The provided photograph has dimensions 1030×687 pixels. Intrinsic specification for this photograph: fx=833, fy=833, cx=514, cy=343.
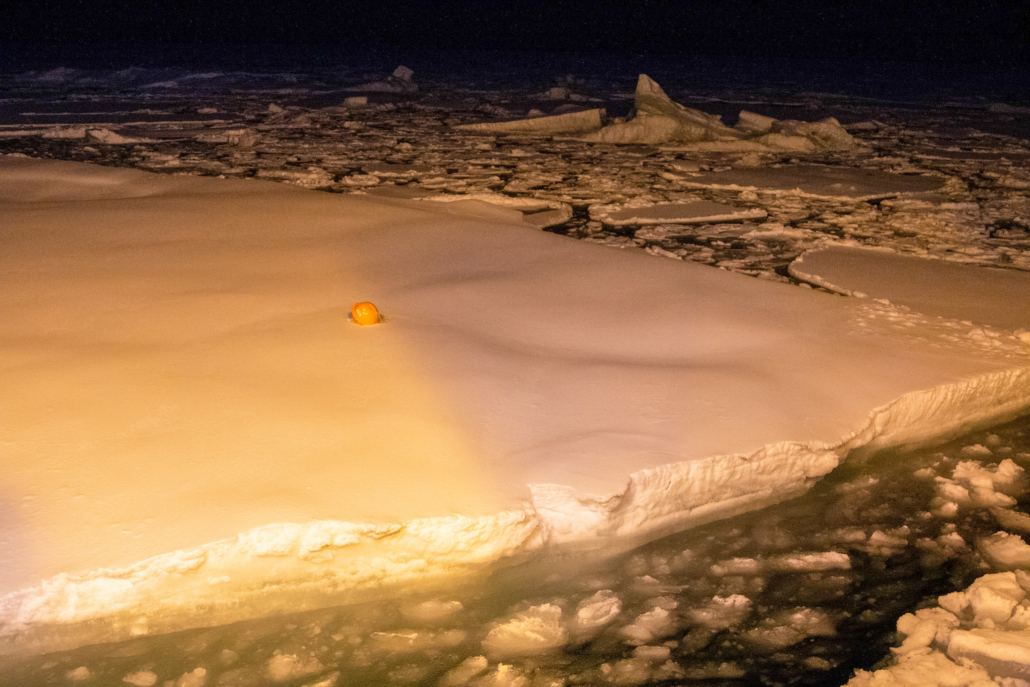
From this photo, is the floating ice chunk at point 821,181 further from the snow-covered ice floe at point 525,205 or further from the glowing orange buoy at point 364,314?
the glowing orange buoy at point 364,314

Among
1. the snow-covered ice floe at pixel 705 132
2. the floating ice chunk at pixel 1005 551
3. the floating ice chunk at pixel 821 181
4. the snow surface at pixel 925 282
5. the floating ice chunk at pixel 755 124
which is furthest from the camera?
the floating ice chunk at pixel 755 124

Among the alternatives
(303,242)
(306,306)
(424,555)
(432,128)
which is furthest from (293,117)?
(424,555)

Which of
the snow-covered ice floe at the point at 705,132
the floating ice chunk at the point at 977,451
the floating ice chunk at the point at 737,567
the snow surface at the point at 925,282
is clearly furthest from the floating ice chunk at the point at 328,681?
the snow-covered ice floe at the point at 705,132

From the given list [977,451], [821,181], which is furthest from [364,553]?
[821,181]

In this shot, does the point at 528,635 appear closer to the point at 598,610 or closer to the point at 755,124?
the point at 598,610

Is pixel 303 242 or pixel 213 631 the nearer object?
pixel 213 631

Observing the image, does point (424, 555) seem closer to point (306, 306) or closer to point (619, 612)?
point (619, 612)
